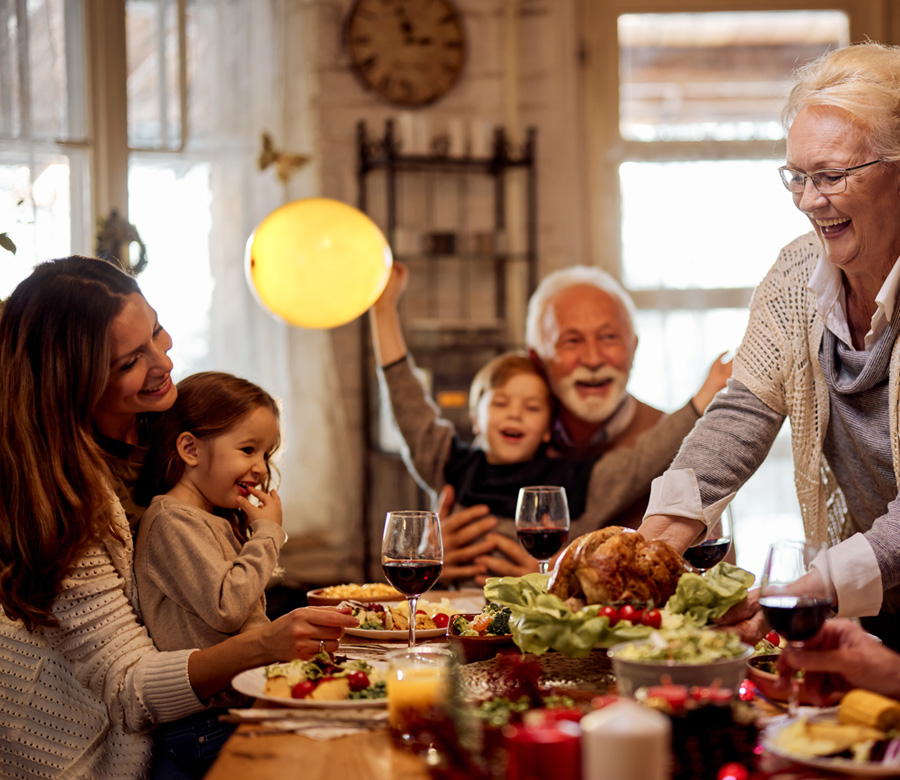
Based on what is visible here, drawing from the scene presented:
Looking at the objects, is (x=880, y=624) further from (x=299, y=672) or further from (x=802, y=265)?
(x=299, y=672)

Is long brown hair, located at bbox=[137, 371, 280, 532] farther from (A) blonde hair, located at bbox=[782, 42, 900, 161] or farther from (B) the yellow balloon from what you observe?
(A) blonde hair, located at bbox=[782, 42, 900, 161]

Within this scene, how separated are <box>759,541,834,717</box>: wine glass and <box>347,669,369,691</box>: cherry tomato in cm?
46

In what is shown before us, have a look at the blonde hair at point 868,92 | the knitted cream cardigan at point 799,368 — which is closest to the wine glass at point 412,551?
the knitted cream cardigan at point 799,368

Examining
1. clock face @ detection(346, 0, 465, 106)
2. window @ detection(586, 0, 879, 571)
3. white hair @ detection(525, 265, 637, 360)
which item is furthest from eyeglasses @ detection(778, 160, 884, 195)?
clock face @ detection(346, 0, 465, 106)

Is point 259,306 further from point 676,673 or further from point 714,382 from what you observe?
point 676,673

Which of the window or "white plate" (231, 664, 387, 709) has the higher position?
the window

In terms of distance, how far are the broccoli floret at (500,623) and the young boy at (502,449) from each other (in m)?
1.18

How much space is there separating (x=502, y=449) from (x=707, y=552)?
110cm

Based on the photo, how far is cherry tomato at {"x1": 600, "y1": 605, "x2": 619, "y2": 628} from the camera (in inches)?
44.6

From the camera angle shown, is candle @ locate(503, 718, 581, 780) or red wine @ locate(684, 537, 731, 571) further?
red wine @ locate(684, 537, 731, 571)

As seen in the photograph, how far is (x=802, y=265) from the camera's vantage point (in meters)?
1.79

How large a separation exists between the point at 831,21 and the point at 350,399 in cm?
278

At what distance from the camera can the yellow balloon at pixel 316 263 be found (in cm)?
230

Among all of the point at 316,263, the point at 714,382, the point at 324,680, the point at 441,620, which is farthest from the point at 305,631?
the point at 714,382
